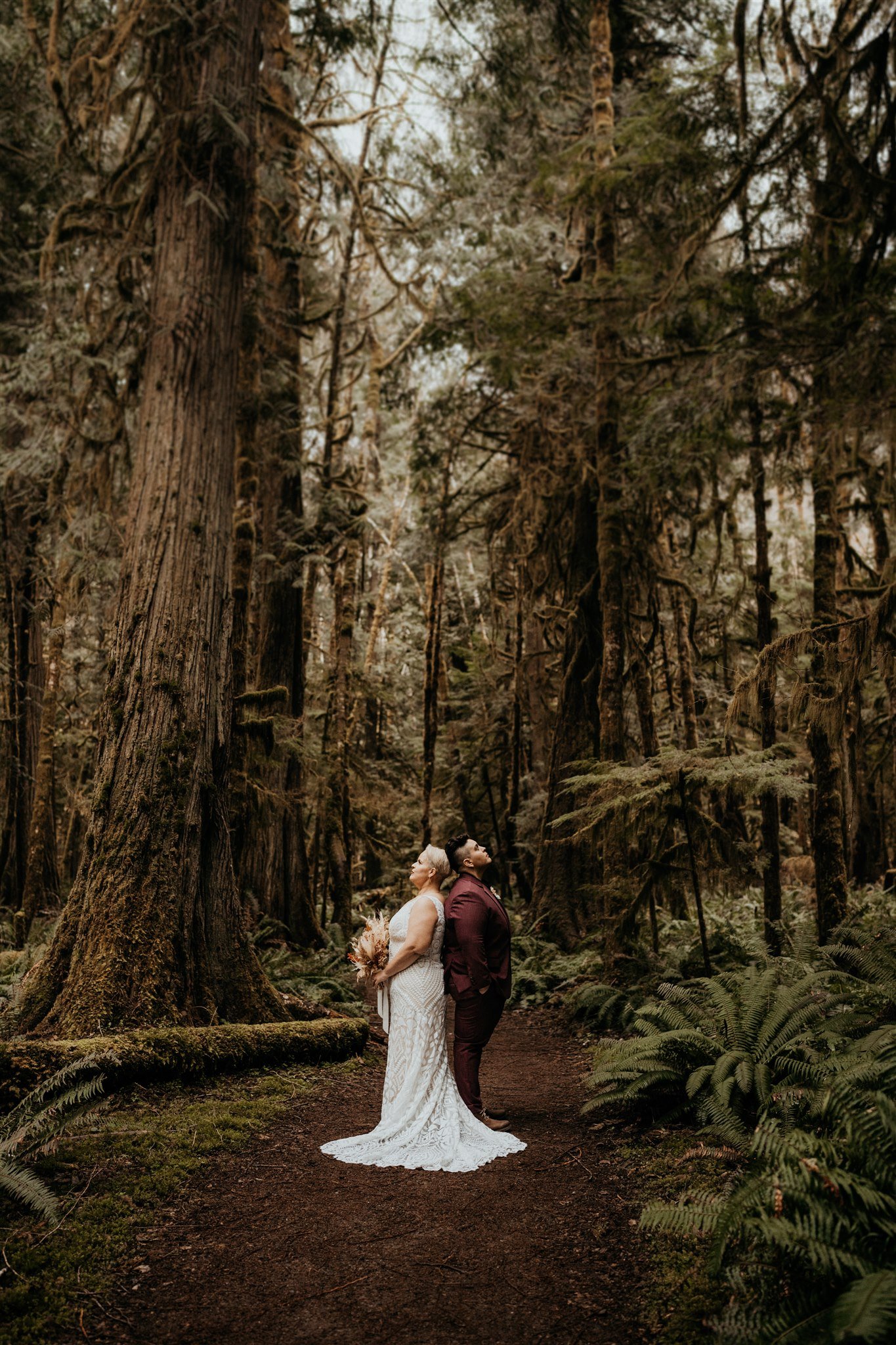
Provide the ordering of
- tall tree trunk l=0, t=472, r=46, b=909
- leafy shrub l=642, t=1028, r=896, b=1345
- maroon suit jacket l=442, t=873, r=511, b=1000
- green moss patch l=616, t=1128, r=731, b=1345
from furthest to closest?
tall tree trunk l=0, t=472, r=46, b=909 < maroon suit jacket l=442, t=873, r=511, b=1000 < green moss patch l=616, t=1128, r=731, b=1345 < leafy shrub l=642, t=1028, r=896, b=1345

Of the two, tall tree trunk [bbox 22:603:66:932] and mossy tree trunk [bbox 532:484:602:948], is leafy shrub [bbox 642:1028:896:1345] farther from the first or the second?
tall tree trunk [bbox 22:603:66:932]

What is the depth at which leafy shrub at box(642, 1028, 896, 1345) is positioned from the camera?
2.36 meters

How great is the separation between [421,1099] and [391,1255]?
1.71 metres

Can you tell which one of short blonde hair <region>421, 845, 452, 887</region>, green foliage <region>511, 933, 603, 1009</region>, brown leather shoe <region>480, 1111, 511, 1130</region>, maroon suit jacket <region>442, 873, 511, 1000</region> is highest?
short blonde hair <region>421, 845, 452, 887</region>

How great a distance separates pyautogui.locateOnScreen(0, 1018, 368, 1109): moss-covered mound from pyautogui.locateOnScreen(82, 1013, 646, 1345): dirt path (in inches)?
36.3

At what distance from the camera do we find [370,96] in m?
15.8

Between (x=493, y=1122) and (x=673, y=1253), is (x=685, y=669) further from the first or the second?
(x=673, y=1253)

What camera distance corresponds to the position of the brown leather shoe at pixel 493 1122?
5477 mm

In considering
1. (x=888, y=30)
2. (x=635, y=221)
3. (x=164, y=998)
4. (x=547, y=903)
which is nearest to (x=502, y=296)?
(x=635, y=221)

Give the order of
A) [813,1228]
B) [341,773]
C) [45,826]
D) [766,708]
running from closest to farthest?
[813,1228]
[766,708]
[45,826]
[341,773]

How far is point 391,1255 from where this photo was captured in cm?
354

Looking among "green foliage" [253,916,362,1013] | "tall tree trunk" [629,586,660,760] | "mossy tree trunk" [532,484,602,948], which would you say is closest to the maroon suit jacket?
"green foliage" [253,916,362,1013]


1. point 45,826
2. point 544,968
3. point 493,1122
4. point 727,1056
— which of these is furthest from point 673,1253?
point 45,826

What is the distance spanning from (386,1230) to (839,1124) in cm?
198
